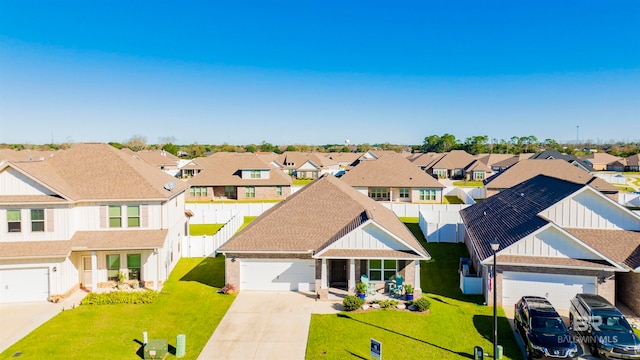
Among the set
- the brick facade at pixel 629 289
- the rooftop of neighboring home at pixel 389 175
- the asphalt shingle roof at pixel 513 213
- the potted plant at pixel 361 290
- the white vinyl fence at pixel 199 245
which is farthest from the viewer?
the rooftop of neighboring home at pixel 389 175

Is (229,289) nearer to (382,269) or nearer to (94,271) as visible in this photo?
(94,271)

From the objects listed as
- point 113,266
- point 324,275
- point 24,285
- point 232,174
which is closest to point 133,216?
point 113,266

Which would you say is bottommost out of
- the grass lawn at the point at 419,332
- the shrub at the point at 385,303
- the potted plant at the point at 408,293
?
the grass lawn at the point at 419,332

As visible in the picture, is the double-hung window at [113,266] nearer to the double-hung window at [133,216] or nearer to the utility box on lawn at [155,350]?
the double-hung window at [133,216]

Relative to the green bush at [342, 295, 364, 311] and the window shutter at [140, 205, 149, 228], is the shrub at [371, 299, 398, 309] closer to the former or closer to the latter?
the green bush at [342, 295, 364, 311]

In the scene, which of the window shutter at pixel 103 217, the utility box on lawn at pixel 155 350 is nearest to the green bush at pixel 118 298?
the window shutter at pixel 103 217

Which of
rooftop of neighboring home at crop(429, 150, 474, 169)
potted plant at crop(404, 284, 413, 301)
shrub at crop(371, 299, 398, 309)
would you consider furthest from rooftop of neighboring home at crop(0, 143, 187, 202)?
rooftop of neighboring home at crop(429, 150, 474, 169)
